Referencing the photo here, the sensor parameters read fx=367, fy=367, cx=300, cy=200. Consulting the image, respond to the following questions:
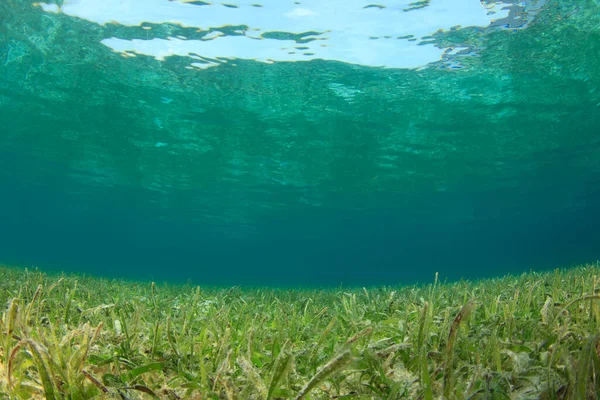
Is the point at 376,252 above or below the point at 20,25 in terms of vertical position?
below

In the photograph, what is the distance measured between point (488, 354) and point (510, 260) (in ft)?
544

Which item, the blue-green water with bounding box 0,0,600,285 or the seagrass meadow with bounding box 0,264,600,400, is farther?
the blue-green water with bounding box 0,0,600,285

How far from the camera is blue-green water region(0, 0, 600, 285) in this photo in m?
14.1

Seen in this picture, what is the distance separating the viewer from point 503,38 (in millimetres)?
14711

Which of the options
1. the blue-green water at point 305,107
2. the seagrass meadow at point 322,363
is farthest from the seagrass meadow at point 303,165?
the blue-green water at point 305,107

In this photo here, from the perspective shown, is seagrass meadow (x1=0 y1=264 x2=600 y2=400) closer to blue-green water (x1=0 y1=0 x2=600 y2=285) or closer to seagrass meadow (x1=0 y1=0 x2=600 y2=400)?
seagrass meadow (x1=0 y1=0 x2=600 y2=400)

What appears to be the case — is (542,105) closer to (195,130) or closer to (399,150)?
(399,150)

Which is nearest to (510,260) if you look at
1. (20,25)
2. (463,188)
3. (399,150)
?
(463,188)

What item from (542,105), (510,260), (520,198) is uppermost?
(542,105)

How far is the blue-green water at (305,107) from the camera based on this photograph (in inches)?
555

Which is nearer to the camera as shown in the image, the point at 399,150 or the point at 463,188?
the point at 399,150

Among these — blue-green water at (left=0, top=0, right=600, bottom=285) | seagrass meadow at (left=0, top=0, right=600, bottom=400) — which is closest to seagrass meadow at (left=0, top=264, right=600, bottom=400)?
seagrass meadow at (left=0, top=0, right=600, bottom=400)

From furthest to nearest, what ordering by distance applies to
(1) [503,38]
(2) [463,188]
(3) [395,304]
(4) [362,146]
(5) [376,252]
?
(5) [376,252]
(2) [463,188]
(4) [362,146]
(1) [503,38]
(3) [395,304]

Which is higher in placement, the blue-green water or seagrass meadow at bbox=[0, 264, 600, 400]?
the blue-green water
